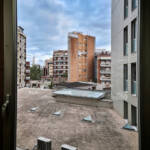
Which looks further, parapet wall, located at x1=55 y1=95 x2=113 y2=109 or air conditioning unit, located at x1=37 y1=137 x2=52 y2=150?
parapet wall, located at x1=55 y1=95 x2=113 y2=109

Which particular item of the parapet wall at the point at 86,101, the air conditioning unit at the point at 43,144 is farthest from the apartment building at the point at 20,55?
the parapet wall at the point at 86,101

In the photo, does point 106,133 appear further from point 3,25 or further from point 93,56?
point 3,25

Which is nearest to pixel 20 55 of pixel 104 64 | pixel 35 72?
pixel 35 72

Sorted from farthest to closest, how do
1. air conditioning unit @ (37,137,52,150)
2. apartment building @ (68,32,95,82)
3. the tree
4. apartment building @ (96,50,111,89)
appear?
1. apartment building @ (68,32,95,82)
2. apartment building @ (96,50,111,89)
3. the tree
4. air conditioning unit @ (37,137,52,150)

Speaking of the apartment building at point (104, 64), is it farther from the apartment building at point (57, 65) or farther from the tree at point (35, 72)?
the tree at point (35, 72)

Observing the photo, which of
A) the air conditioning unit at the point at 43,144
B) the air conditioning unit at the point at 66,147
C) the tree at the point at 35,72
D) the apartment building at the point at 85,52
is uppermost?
the apartment building at the point at 85,52

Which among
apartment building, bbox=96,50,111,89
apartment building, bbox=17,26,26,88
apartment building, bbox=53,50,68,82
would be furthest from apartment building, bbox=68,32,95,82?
apartment building, bbox=17,26,26,88

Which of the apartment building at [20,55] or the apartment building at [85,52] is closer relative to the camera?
the apartment building at [20,55]

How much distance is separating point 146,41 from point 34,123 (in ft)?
6.10

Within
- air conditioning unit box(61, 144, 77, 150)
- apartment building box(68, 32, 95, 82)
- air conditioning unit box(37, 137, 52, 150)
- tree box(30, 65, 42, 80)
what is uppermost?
apartment building box(68, 32, 95, 82)

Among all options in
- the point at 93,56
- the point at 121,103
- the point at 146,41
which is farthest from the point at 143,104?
the point at 121,103

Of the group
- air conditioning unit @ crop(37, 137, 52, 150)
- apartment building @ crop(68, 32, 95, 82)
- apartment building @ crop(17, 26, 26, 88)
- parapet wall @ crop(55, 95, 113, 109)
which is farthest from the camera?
parapet wall @ crop(55, 95, 113, 109)

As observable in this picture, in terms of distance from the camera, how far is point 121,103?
2400 millimetres

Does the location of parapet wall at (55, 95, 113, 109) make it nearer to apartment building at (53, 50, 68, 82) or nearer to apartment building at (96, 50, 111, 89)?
apartment building at (53, 50, 68, 82)
